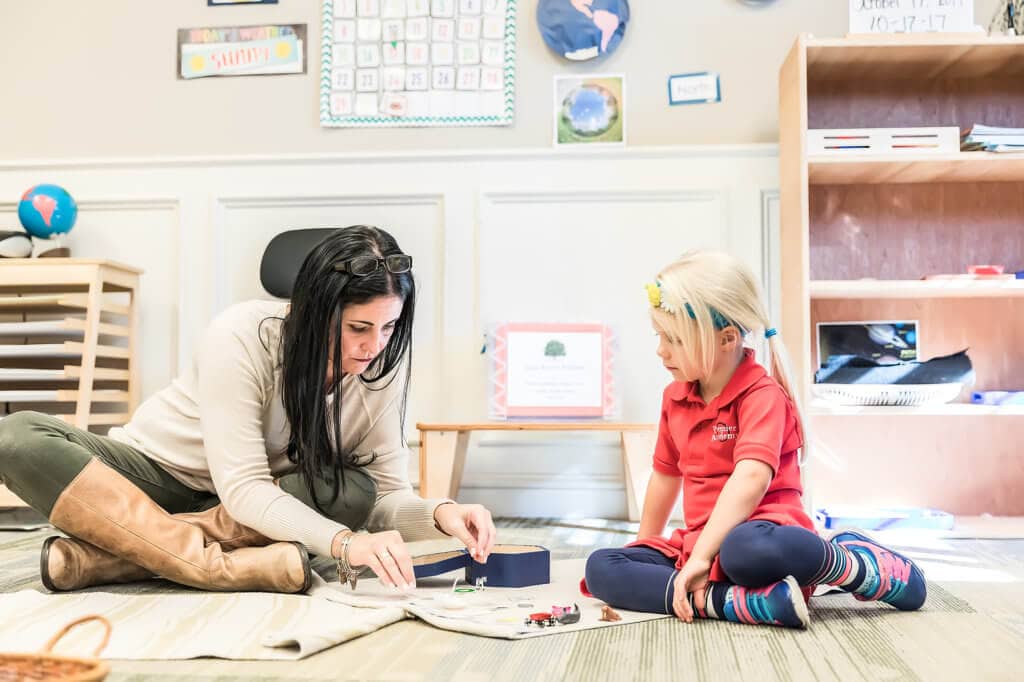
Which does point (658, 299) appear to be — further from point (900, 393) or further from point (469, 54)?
point (469, 54)

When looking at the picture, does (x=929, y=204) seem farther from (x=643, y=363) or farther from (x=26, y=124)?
(x=26, y=124)

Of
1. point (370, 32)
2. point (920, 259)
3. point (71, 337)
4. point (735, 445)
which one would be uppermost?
point (370, 32)

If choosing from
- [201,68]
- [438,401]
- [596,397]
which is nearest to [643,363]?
[596,397]

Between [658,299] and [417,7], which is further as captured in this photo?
[417,7]

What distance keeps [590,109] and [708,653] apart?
5.98 ft

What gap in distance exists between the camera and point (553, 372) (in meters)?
2.48

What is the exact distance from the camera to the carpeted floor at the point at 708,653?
1.01 meters

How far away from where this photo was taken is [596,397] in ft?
8.14

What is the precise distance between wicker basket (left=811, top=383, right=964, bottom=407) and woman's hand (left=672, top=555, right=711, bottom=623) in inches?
41.5

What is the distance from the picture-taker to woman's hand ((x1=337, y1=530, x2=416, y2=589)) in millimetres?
1221

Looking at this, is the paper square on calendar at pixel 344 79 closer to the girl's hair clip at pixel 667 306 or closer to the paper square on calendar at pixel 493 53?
the paper square on calendar at pixel 493 53

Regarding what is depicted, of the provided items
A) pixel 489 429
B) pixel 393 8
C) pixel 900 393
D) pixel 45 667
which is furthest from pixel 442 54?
pixel 45 667

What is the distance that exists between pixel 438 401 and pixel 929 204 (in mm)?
1382

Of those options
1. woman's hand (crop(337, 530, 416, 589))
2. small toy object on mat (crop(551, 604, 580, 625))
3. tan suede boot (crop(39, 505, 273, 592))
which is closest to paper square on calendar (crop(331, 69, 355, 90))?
tan suede boot (crop(39, 505, 273, 592))
